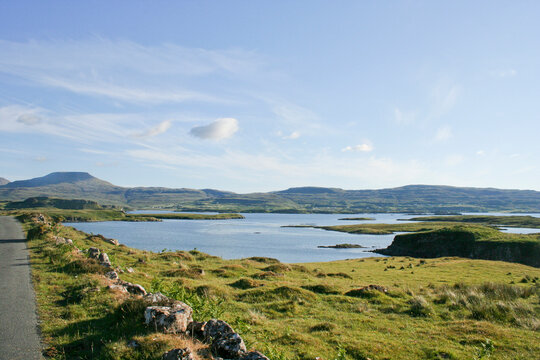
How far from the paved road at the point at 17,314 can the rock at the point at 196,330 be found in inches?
187

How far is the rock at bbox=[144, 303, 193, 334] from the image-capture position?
1246 centimetres

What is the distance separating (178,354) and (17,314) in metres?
9.34

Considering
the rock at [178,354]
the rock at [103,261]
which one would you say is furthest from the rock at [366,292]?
the rock at [178,354]

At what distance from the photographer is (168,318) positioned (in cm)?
1264

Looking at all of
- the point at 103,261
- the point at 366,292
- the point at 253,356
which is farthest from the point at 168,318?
the point at 366,292

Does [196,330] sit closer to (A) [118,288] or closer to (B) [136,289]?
(B) [136,289]

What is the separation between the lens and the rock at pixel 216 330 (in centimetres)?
1173

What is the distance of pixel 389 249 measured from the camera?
107500 millimetres

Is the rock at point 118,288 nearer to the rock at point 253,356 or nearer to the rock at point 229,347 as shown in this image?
the rock at point 229,347

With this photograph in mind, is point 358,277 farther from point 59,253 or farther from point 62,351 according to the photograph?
point 62,351

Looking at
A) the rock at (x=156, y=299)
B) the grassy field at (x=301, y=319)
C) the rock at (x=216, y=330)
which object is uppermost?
the rock at (x=156, y=299)

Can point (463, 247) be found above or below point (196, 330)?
below

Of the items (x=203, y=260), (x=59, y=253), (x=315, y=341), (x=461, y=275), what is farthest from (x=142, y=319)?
(x=461, y=275)

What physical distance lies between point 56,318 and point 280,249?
95.1 meters
